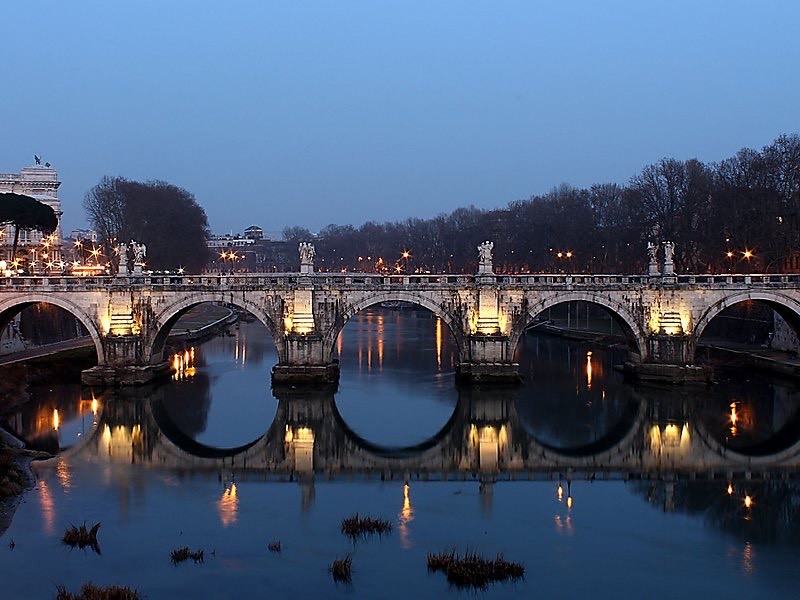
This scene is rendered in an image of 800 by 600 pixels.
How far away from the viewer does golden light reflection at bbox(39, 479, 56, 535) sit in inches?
762

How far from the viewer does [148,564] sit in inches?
685

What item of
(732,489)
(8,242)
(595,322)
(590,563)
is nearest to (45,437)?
(590,563)

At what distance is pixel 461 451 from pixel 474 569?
10446 mm

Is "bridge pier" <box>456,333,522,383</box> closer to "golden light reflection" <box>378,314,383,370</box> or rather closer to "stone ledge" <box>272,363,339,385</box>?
"stone ledge" <box>272,363,339,385</box>

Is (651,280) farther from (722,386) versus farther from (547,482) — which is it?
(547,482)

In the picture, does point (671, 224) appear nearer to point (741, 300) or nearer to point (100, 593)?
point (741, 300)

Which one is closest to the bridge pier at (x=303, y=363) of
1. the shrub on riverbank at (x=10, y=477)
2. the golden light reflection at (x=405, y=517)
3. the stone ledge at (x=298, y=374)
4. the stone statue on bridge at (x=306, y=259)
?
the stone ledge at (x=298, y=374)

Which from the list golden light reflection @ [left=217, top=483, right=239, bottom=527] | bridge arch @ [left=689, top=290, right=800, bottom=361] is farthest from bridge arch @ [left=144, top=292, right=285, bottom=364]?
bridge arch @ [left=689, top=290, right=800, bottom=361]

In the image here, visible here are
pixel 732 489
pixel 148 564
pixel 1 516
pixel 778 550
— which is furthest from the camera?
pixel 732 489

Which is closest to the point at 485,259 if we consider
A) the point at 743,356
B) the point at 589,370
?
the point at 589,370

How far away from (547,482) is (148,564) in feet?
37.3

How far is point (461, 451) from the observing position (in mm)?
27531

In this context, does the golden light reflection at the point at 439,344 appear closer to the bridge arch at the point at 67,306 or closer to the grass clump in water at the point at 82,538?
the bridge arch at the point at 67,306

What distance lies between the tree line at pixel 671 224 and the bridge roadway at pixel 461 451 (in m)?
23.2
